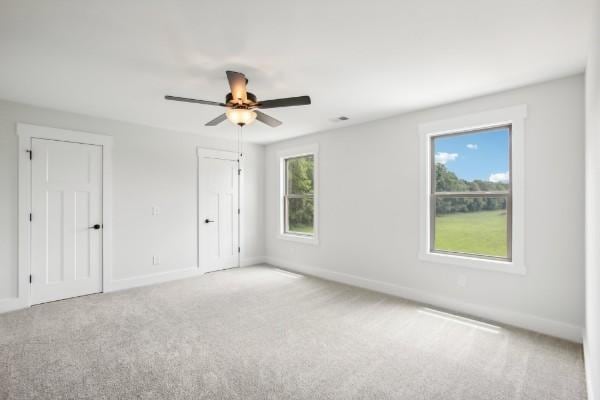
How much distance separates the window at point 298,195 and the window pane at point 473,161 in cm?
226

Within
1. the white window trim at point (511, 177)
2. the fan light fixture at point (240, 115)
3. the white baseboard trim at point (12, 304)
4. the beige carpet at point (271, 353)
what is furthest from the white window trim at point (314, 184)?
the white baseboard trim at point (12, 304)

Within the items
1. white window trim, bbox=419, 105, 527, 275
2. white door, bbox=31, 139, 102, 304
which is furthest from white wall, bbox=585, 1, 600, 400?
white door, bbox=31, 139, 102, 304

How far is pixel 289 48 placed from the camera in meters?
2.36

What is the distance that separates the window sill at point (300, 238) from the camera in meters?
5.32

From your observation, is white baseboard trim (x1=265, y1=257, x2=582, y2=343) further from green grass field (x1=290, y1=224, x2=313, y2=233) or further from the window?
the window

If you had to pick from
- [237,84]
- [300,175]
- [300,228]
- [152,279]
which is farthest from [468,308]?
[152,279]

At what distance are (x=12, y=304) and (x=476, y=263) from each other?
545 cm

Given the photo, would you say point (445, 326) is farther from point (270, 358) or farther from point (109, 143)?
point (109, 143)

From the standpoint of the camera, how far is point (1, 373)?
2.30m

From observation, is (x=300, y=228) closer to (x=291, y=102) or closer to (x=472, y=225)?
(x=472, y=225)

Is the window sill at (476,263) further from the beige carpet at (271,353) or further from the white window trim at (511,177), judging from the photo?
the beige carpet at (271,353)

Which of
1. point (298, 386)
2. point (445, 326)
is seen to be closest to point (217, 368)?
point (298, 386)

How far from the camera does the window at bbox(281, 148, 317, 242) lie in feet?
18.7

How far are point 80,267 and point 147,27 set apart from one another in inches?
139
